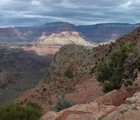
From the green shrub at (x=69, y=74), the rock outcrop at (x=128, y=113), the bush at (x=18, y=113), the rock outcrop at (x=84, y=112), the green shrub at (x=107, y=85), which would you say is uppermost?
the rock outcrop at (x=128, y=113)

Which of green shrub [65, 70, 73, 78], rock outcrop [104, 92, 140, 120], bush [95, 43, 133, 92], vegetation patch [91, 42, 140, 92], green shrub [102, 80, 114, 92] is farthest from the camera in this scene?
green shrub [65, 70, 73, 78]

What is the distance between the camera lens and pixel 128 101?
1900cm

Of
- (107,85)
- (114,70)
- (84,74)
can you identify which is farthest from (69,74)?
(107,85)

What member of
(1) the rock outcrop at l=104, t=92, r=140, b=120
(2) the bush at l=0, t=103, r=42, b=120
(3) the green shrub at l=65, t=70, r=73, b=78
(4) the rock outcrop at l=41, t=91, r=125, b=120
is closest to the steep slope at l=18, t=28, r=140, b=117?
(3) the green shrub at l=65, t=70, r=73, b=78

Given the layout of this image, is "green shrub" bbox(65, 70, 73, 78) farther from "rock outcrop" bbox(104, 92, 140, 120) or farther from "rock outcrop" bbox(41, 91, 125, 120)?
"rock outcrop" bbox(104, 92, 140, 120)

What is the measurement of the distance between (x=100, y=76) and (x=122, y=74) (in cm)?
288

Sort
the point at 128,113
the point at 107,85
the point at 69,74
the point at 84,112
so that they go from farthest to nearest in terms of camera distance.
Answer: the point at 69,74 → the point at 107,85 → the point at 84,112 → the point at 128,113

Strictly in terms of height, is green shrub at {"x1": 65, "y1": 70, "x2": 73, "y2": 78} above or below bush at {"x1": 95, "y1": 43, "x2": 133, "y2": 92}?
below

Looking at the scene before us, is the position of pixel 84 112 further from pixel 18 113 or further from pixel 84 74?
pixel 84 74

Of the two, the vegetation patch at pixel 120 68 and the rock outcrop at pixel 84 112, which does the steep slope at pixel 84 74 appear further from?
the rock outcrop at pixel 84 112

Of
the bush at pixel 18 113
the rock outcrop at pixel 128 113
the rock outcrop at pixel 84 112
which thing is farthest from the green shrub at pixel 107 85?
the rock outcrop at pixel 128 113

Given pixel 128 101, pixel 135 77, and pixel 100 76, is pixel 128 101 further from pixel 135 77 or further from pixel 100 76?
pixel 100 76

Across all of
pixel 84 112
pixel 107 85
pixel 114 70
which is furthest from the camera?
pixel 114 70

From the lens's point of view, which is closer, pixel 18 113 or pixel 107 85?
pixel 18 113
